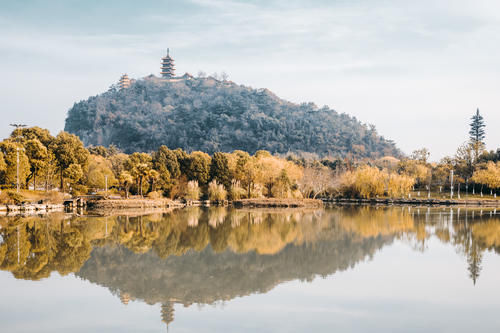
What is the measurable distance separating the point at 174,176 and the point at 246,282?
42557mm

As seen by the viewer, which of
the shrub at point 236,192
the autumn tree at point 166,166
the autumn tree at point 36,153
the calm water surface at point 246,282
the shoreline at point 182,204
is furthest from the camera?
the autumn tree at point 166,166

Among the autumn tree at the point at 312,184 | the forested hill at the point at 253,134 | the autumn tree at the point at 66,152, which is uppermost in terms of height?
the forested hill at the point at 253,134

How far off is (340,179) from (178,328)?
5601cm

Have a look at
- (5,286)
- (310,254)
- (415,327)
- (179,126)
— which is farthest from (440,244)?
(179,126)

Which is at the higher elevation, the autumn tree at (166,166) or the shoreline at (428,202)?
the autumn tree at (166,166)

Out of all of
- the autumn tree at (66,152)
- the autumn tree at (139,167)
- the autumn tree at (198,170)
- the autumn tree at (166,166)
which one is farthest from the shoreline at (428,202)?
the autumn tree at (66,152)

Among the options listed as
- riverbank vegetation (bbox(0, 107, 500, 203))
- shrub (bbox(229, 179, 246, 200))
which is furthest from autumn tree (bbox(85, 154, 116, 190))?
shrub (bbox(229, 179, 246, 200))

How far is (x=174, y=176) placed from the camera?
54156 millimetres

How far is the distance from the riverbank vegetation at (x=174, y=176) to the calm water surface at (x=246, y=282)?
23.1 meters

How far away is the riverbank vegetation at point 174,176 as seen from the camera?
43.5 m

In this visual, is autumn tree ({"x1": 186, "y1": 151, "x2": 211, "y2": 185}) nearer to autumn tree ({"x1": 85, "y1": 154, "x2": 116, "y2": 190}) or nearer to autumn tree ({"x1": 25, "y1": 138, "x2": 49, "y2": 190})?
autumn tree ({"x1": 85, "y1": 154, "x2": 116, "y2": 190})

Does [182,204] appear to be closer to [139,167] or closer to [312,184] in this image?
[139,167]

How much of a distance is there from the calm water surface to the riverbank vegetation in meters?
23.1

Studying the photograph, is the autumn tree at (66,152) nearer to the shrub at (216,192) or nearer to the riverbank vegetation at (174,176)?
the riverbank vegetation at (174,176)
